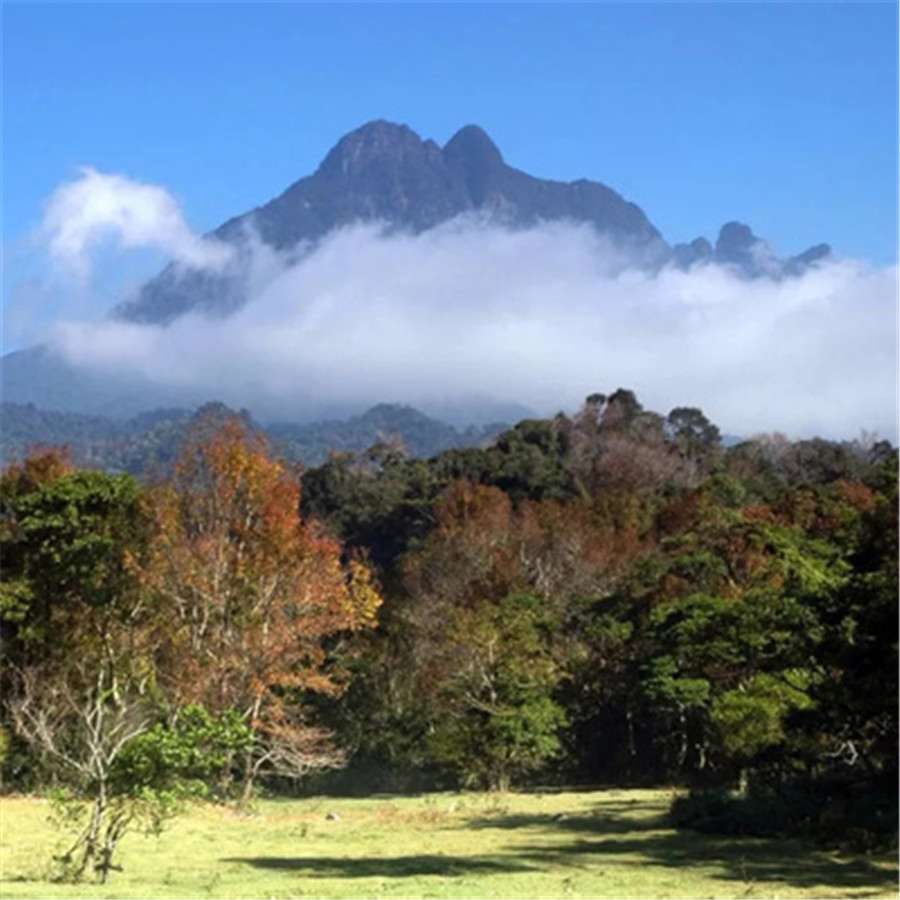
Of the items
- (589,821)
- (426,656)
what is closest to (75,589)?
(426,656)

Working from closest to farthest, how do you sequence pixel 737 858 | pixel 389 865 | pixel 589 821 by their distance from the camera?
pixel 737 858 → pixel 389 865 → pixel 589 821

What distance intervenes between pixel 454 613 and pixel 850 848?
17016 millimetres

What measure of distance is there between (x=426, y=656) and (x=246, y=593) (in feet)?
24.9

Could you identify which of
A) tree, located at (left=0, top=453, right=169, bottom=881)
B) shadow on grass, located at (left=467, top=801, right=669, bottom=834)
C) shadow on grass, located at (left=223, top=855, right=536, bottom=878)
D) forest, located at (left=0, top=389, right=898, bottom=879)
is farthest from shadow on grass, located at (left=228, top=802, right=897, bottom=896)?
tree, located at (left=0, top=453, right=169, bottom=881)

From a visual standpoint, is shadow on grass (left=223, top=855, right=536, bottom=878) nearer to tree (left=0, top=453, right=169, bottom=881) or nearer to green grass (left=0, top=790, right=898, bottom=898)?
green grass (left=0, top=790, right=898, bottom=898)

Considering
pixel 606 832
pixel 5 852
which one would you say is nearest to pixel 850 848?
pixel 606 832

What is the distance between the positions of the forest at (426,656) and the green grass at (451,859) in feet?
2.96

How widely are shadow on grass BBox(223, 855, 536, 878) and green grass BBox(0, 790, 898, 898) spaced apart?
0.07ft

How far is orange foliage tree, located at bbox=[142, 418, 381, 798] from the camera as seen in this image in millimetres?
27609

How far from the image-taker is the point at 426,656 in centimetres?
3488

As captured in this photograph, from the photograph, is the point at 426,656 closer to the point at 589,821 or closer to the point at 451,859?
the point at 589,821

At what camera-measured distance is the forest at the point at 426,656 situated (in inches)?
609

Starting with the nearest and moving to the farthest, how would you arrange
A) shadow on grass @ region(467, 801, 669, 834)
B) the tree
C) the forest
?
the forest, shadow on grass @ region(467, 801, 669, 834), the tree

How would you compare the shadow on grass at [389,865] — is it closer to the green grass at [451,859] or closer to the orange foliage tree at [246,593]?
the green grass at [451,859]
